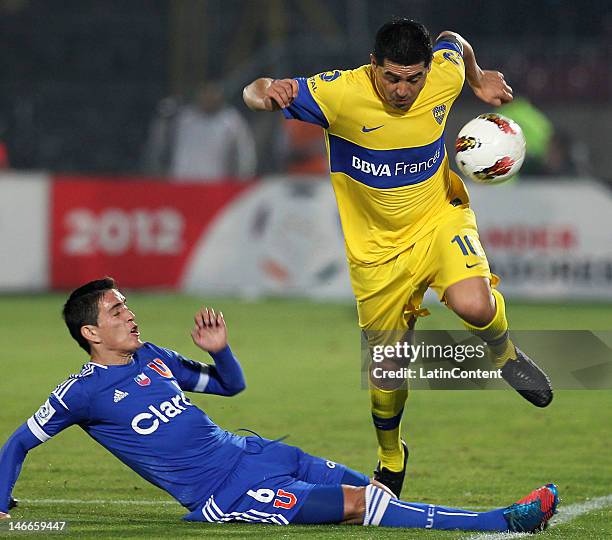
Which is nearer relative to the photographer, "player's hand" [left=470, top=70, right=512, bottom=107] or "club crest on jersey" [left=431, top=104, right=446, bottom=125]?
"club crest on jersey" [left=431, top=104, right=446, bottom=125]

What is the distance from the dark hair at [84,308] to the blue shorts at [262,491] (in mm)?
856

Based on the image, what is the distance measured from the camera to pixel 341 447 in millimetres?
8094

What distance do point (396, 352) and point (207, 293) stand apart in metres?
8.63

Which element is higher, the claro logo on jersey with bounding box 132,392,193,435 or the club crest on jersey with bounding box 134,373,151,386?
the club crest on jersey with bounding box 134,373,151,386

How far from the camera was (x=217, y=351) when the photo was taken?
6203 mm

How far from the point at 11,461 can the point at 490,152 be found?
116 inches

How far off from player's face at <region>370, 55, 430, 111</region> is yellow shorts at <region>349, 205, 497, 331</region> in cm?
70

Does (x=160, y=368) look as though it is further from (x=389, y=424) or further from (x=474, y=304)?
(x=474, y=304)

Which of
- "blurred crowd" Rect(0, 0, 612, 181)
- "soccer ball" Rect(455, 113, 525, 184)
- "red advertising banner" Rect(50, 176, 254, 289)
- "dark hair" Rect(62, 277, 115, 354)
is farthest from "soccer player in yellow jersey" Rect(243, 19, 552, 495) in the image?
"blurred crowd" Rect(0, 0, 612, 181)

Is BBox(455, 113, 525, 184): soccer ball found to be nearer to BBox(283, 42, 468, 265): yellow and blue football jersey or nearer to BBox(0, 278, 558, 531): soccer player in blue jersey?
BBox(283, 42, 468, 265): yellow and blue football jersey

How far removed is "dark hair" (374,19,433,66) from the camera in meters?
6.51

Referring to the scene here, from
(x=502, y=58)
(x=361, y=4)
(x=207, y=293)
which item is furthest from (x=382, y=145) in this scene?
(x=361, y=4)

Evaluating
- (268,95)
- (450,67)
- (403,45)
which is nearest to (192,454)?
(268,95)

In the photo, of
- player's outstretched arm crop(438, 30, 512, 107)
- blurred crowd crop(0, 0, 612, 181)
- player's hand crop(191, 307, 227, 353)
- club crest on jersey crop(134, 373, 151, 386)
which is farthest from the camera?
blurred crowd crop(0, 0, 612, 181)
